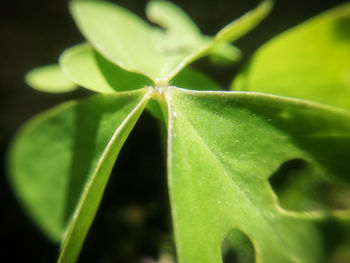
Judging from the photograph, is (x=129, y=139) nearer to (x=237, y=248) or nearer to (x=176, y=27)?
(x=176, y=27)

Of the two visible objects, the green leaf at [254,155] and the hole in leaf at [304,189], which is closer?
the green leaf at [254,155]

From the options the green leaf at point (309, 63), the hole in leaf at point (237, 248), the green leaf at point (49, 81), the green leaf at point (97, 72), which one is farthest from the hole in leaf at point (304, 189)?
the green leaf at point (49, 81)

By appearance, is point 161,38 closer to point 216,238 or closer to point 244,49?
point 244,49

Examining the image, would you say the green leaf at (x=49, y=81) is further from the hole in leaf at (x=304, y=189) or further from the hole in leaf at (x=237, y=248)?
the hole in leaf at (x=304, y=189)

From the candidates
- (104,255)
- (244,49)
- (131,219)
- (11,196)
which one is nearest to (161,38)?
(244,49)

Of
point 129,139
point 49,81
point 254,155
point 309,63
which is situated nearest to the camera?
point 254,155

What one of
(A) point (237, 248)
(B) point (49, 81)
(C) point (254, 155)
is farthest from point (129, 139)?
(C) point (254, 155)

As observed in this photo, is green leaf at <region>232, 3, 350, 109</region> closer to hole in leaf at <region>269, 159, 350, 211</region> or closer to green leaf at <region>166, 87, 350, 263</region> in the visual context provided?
green leaf at <region>166, 87, 350, 263</region>
